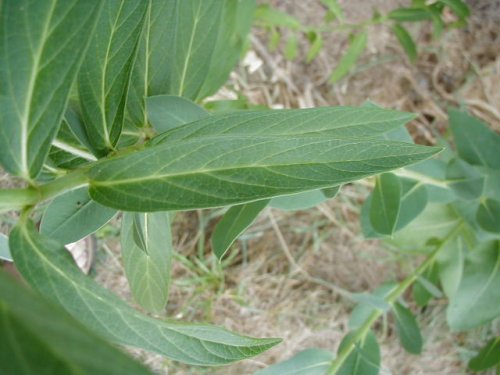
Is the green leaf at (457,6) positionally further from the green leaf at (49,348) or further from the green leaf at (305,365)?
the green leaf at (49,348)

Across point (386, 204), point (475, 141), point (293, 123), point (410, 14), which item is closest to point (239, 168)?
point (293, 123)

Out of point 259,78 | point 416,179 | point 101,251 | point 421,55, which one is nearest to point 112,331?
point 416,179

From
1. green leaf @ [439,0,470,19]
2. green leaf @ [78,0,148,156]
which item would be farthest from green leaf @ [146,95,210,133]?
green leaf @ [439,0,470,19]

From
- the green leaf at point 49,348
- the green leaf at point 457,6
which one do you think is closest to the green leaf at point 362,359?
the green leaf at point 457,6

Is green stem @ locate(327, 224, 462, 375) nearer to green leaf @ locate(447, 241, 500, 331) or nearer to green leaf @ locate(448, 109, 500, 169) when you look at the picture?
green leaf @ locate(447, 241, 500, 331)

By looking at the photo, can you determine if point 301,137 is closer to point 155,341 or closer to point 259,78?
point 155,341

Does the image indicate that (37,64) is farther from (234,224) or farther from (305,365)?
(305,365)
